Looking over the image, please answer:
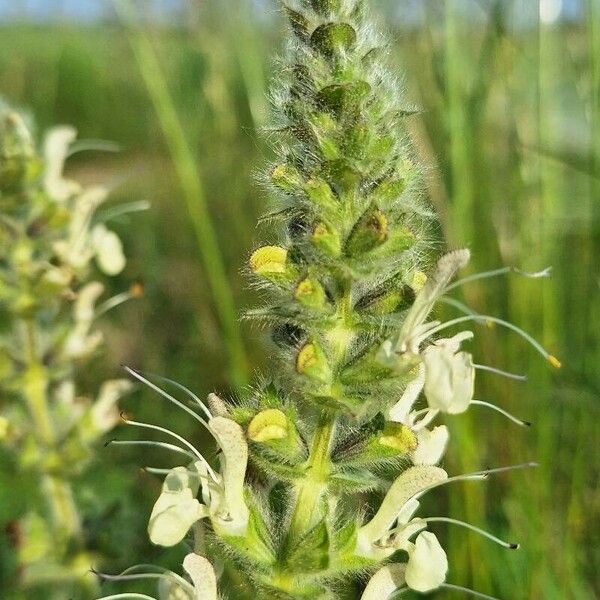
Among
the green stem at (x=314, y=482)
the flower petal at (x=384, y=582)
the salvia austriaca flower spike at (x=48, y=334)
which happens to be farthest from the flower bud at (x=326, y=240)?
the salvia austriaca flower spike at (x=48, y=334)

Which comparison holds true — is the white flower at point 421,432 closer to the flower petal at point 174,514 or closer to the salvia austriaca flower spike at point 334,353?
the salvia austriaca flower spike at point 334,353

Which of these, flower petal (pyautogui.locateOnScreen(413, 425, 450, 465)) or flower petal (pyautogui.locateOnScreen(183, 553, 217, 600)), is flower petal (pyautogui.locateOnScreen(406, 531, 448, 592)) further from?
flower petal (pyautogui.locateOnScreen(183, 553, 217, 600))

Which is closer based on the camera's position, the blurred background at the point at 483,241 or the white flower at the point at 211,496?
the white flower at the point at 211,496

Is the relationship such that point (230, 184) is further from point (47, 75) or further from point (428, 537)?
point (47, 75)

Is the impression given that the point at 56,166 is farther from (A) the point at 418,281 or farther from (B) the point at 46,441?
(A) the point at 418,281

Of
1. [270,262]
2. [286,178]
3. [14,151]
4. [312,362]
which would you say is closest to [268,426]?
[312,362]
